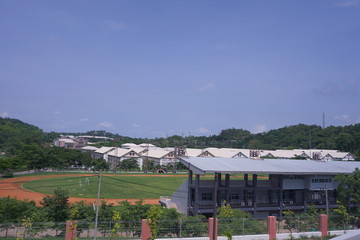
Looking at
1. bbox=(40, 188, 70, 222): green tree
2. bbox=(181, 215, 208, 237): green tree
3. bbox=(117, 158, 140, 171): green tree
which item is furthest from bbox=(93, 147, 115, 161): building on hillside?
bbox=(181, 215, 208, 237): green tree

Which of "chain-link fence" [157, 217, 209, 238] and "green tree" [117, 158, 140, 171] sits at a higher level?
"green tree" [117, 158, 140, 171]

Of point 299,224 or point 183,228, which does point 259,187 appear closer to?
point 299,224

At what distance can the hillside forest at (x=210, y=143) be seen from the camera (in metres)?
65.7

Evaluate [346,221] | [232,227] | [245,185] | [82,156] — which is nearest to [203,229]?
[232,227]

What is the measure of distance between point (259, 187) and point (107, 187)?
89.1 ft

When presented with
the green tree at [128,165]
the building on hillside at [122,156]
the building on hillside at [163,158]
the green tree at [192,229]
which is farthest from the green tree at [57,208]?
the building on hillside at [163,158]

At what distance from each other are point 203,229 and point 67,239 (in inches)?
299

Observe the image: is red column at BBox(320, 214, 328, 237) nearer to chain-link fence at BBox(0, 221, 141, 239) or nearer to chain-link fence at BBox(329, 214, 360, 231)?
chain-link fence at BBox(329, 214, 360, 231)

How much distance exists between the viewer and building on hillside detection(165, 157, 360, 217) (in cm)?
2977

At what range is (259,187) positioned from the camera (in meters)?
32.2

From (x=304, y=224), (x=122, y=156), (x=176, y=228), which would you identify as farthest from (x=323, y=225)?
(x=122, y=156)

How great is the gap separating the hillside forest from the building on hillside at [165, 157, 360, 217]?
136 feet

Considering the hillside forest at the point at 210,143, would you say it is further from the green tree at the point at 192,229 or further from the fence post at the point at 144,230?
the green tree at the point at 192,229

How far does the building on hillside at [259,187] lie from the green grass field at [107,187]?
1201cm
